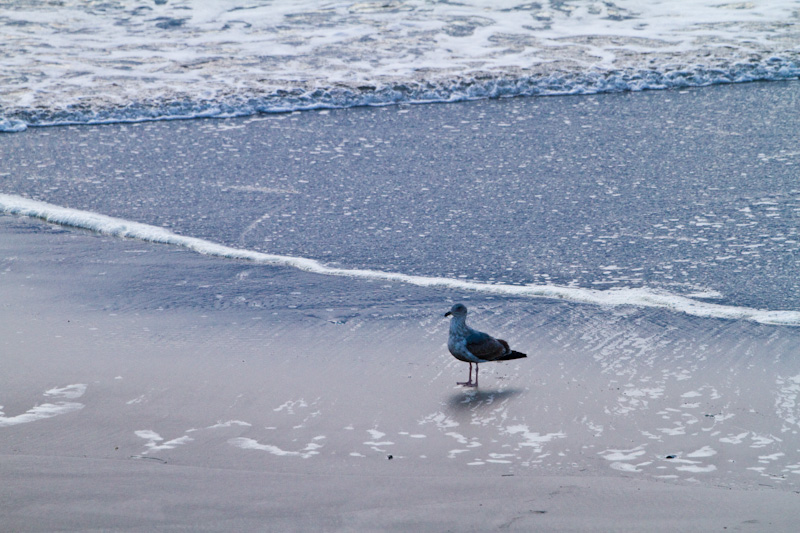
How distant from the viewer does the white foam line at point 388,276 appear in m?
4.51

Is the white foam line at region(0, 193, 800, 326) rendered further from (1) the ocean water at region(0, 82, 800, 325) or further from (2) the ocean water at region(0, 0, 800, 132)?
(2) the ocean water at region(0, 0, 800, 132)

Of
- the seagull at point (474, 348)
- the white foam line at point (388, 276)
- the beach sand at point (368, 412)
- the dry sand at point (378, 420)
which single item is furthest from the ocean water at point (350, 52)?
the seagull at point (474, 348)

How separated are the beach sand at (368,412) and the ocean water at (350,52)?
230 inches

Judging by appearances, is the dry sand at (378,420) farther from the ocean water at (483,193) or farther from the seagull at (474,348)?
the ocean water at (483,193)

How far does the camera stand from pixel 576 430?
329 cm

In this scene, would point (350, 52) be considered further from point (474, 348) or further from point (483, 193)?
point (474, 348)

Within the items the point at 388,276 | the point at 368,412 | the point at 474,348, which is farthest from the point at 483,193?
the point at 368,412

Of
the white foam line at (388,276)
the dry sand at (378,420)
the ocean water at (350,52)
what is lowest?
the dry sand at (378,420)

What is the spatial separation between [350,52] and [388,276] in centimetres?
826

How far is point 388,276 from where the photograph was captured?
17.1 ft

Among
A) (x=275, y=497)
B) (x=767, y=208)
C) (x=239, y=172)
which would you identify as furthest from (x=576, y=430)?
(x=239, y=172)

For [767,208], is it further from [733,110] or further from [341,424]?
[341,424]

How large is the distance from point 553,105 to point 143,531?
8.31 m

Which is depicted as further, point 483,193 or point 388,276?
point 483,193
